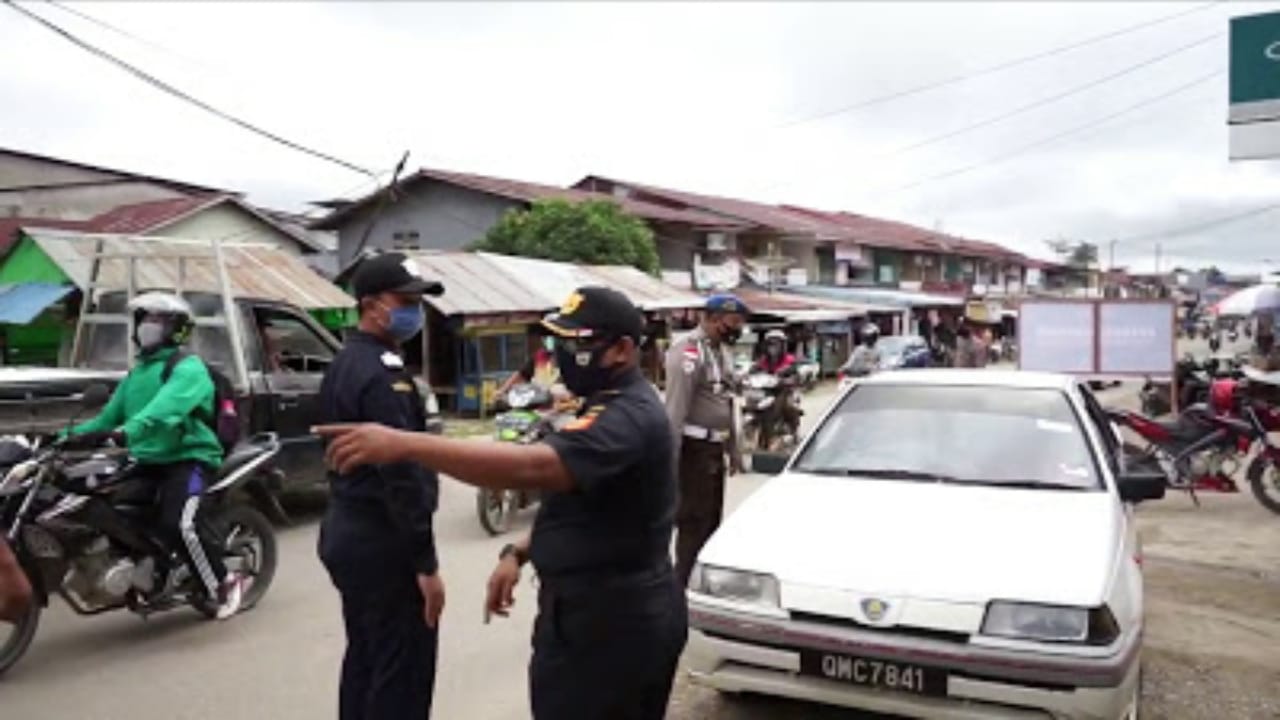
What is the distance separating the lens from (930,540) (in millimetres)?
3801

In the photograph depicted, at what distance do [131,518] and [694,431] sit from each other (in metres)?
2.82

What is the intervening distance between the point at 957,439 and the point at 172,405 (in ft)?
12.2

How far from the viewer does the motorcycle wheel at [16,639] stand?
14.5ft

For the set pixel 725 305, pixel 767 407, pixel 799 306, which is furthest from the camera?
pixel 799 306

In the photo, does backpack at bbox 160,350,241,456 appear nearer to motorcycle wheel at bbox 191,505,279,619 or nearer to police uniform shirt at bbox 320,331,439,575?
motorcycle wheel at bbox 191,505,279,619

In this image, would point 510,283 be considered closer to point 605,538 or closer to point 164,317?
point 164,317

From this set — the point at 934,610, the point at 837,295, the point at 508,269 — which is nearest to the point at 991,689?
the point at 934,610

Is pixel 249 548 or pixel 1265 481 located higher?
pixel 249 548

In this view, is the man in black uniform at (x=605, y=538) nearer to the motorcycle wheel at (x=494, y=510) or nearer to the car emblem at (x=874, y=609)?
the car emblem at (x=874, y=609)

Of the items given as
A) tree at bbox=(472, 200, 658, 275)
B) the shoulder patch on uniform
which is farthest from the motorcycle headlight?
tree at bbox=(472, 200, 658, 275)

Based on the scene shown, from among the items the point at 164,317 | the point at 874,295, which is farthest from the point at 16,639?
the point at 874,295

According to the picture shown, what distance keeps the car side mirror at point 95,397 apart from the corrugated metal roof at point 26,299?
5296mm

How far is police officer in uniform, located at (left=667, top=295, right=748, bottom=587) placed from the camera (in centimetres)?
525

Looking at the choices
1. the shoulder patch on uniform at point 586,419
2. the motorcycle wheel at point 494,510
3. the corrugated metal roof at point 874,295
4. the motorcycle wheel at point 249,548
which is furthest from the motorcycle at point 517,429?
the corrugated metal roof at point 874,295
